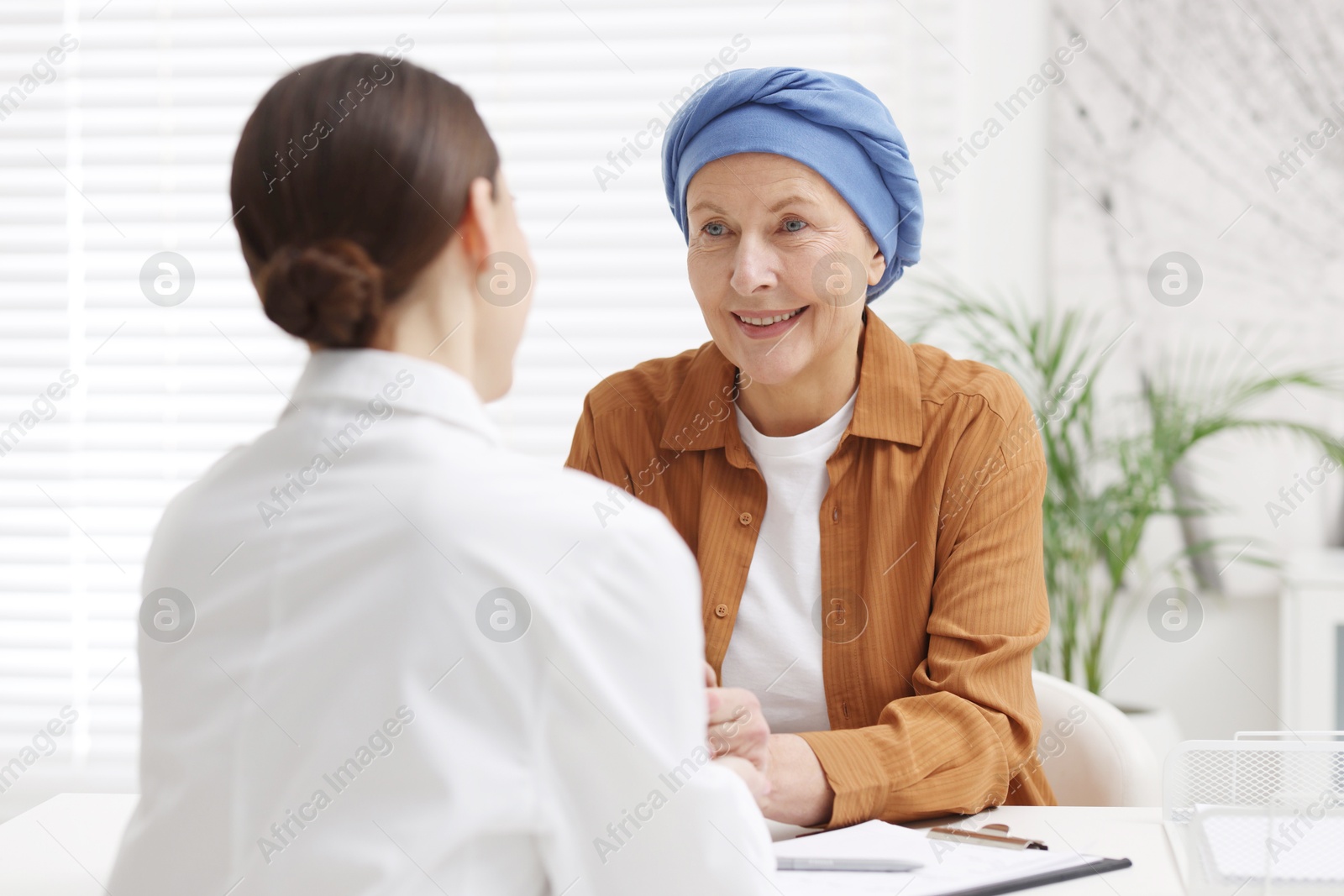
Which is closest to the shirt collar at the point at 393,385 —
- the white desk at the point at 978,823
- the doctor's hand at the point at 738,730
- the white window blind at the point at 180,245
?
the doctor's hand at the point at 738,730

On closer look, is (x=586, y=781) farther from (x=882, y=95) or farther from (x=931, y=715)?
(x=882, y=95)

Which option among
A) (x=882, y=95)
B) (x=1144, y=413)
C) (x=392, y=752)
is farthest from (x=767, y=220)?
(x=1144, y=413)

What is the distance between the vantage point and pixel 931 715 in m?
1.42

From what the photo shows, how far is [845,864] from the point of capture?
3.70 ft

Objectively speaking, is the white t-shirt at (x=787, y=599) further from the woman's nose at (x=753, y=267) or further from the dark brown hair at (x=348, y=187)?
the dark brown hair at (x=348, y=187)

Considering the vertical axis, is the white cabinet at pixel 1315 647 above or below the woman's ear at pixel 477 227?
below

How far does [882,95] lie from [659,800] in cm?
252

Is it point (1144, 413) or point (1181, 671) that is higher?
point (1144, 413)

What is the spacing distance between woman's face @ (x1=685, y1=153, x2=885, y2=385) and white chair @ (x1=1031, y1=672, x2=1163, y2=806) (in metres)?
0.63

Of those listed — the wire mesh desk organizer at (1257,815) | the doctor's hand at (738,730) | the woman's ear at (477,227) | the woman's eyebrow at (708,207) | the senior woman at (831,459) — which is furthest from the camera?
the woman's eyebrow at (708,207)

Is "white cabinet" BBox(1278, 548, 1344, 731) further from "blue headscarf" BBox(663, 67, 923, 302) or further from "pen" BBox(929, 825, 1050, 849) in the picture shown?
"pen" BBox(929, 825, 1050, 849)

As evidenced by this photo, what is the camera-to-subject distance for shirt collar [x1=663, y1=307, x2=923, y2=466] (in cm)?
167

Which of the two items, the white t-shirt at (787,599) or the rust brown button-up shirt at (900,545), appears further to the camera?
the white t-shirt at (787,599)

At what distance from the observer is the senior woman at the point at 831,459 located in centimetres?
154
